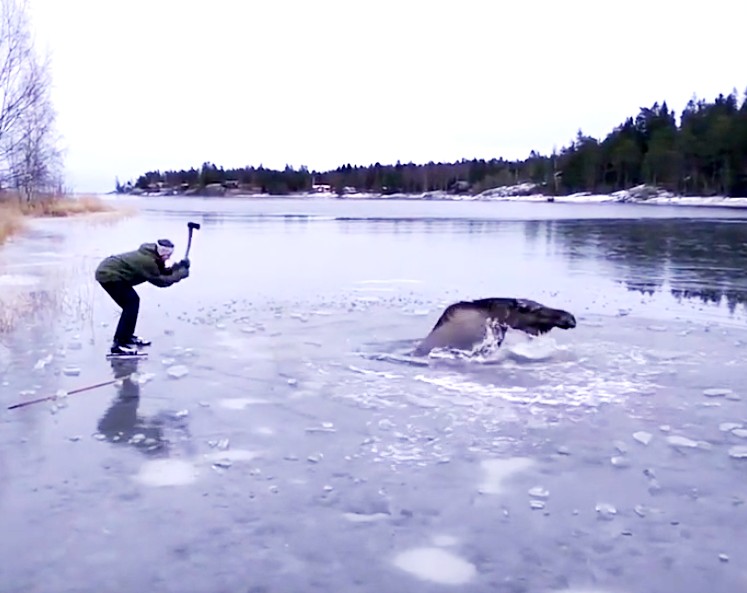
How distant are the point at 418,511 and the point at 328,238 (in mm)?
27132

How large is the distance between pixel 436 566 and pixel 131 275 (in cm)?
640

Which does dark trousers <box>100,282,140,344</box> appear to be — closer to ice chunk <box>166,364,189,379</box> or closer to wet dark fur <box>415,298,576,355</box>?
ice chunk <box>166,364,189,379</box>

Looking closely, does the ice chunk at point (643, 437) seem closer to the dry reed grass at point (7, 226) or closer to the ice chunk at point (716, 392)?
the ice chunk at point (716, 392)

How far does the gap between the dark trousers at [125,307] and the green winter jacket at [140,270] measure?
0.08m

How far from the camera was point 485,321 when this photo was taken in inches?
392

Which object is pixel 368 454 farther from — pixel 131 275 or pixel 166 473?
pixel 131 275

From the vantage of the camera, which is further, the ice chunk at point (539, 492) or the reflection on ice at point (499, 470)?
the reflection on ice at point (499, 470)

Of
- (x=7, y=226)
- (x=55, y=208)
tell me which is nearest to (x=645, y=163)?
(x=55, y=208)

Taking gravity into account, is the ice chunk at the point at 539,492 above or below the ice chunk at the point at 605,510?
below

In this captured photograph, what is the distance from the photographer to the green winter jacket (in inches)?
385

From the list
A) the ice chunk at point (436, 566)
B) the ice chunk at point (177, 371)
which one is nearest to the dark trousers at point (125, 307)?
the ice chunk at point (177, 371)

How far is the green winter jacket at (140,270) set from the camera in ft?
32.1

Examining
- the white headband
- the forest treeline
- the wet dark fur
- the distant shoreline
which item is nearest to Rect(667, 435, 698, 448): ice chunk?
the wet dark fur

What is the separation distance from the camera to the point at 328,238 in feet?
105
